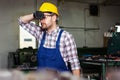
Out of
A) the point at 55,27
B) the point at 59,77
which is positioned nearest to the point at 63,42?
the point at 55,27

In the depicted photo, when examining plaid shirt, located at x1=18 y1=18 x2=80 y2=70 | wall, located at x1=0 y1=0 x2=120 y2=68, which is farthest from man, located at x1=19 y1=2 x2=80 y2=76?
wall, located at x1=0 y1=0 x2=120 y2=68

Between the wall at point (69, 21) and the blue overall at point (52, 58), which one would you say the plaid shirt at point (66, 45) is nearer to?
the blue overall at point (52, 58)

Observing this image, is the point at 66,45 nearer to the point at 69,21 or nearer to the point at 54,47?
the point at 54,47

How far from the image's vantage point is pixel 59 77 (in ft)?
2.34

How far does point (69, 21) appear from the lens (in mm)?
6684

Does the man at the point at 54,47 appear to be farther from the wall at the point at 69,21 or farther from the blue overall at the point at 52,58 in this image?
the wall at the point at 69,21

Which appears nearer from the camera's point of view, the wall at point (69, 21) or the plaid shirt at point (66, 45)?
the plaid shirt at point (66, 45)

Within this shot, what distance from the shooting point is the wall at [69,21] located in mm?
5875

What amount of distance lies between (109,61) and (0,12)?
3232mm

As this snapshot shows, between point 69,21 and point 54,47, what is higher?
point 69,21

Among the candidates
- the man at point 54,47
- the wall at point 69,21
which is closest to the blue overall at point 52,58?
the man at point 54,47

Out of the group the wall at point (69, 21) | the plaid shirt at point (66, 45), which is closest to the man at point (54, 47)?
the plaid shirt at point (66, 45)

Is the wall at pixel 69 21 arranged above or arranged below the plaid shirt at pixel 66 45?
above

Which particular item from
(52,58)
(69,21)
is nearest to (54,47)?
(52,58)
